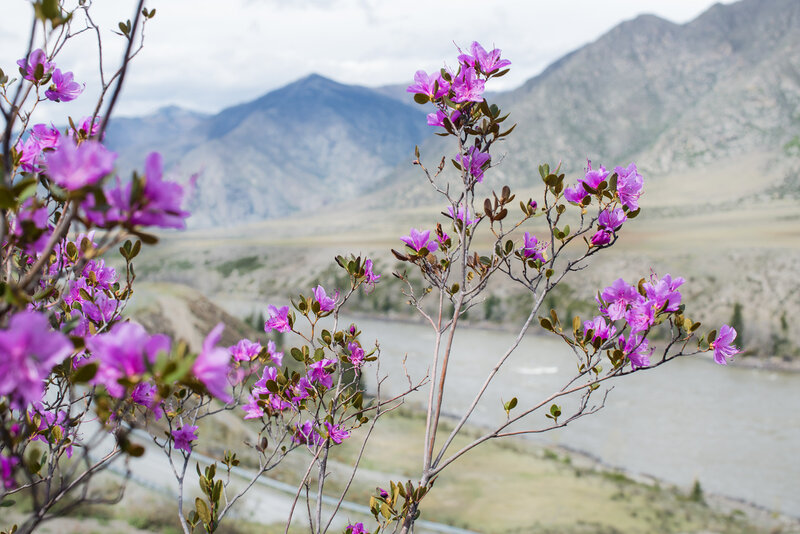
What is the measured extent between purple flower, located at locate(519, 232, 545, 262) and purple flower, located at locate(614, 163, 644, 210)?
424mm

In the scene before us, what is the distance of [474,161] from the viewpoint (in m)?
2.65

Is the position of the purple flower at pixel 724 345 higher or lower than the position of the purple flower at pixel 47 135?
lower

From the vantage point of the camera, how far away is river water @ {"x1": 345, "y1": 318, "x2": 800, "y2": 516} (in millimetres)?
20984

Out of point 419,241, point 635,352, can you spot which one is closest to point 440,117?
point 419,241

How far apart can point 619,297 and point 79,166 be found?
1943 mm

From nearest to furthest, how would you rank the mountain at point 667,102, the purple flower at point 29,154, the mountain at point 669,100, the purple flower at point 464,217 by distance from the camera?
the purple flower at point 29,154 → the purple flower at point 464,217 → the mountain at point 667,102 → the mountain at point 669,100

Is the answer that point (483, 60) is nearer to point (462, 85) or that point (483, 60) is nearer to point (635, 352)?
point (462, 85)

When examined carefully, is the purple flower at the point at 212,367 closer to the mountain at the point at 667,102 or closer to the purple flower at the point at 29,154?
the purple flower at the point at 29,154

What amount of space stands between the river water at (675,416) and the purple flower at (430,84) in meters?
20.2

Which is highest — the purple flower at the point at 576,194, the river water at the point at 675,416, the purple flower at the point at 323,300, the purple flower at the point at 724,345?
the purple flower at the point at 576,194

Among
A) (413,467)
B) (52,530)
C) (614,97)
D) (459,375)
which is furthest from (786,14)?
(52,530)

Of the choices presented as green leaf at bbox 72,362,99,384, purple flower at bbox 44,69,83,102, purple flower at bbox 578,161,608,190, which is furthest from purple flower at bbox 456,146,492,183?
green leaf at bbox 72,362,99,384

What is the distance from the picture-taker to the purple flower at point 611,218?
8.18 feet

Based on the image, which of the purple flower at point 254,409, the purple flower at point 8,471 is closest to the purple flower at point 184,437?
the purple flower at point 254,409
